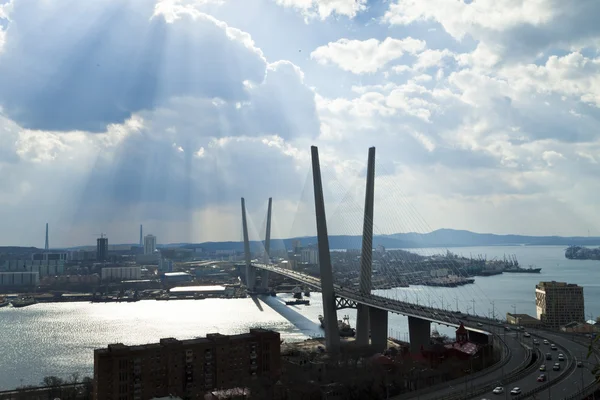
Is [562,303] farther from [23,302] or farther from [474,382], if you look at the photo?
[23,302]

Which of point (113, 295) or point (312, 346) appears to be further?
point (113, 295)

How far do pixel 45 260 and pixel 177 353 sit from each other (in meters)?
38.1

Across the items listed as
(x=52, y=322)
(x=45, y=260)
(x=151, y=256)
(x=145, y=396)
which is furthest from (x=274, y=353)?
(x=151, y=256)

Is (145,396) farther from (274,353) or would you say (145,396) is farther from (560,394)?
(560,394)

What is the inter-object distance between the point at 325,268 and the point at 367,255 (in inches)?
34.6

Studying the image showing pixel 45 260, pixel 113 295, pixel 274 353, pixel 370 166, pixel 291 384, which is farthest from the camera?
pixel 45 260

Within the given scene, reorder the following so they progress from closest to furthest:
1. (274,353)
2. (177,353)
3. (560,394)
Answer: (560,394) → (177,353) → (274,353)

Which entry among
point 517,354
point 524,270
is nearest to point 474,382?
point 517,354

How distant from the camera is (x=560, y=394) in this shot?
5.43 metres

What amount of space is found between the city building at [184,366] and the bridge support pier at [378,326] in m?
2.82

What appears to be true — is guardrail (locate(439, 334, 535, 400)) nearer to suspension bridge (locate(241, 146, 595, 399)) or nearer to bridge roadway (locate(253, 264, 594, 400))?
bridge roadway (locate(253, 264, 594, 400))

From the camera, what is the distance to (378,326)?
1094cm

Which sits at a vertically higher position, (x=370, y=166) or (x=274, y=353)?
(x=370, y=166)

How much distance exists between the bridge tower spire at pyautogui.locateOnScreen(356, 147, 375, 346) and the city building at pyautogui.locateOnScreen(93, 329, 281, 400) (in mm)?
2906
